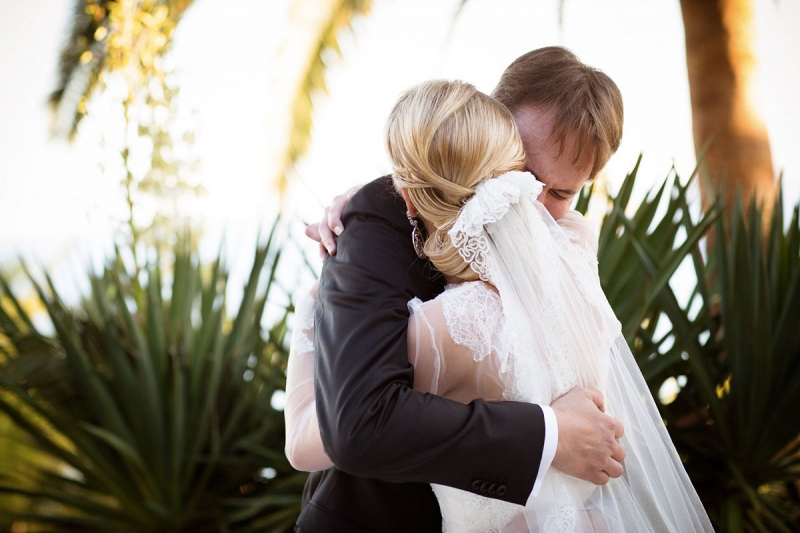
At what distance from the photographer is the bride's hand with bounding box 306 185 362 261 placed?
1.91m

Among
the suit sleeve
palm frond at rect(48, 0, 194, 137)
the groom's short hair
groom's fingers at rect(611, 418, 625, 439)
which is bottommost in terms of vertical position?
groom's fingers at rect(611, 418, 625, 439)

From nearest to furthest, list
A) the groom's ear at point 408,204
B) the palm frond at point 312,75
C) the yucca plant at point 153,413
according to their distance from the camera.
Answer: the groom's ear at point 408,204 < the yucca plant at point 153,413 < the palm frond at point 312,75

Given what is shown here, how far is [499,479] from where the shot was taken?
152cm

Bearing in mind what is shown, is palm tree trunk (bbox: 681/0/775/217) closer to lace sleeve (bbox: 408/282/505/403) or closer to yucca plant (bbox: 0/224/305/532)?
yucca plant (bbox: 0/224/305/532)

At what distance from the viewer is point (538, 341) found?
1.63m

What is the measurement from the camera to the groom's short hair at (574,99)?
77.4 inches

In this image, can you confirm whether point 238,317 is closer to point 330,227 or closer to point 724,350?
point 330,227

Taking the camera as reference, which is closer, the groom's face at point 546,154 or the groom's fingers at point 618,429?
the groom's fingers at point 618,429

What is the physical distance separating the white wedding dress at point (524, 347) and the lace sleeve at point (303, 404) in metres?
0.01

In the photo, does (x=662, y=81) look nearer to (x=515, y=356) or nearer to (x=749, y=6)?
(x=749, y=6)

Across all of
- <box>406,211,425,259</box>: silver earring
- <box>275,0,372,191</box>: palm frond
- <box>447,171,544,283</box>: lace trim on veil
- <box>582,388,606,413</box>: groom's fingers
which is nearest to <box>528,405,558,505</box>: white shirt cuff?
<box>582,388,606,413</box>: groom's fingers

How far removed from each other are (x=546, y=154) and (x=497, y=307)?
1.79 ft

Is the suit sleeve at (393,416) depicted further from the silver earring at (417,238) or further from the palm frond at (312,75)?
the palm frond at (312,75)

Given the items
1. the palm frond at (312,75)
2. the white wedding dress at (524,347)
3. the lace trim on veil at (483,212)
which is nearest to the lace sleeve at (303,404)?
the white wedding dress at (524,347)
